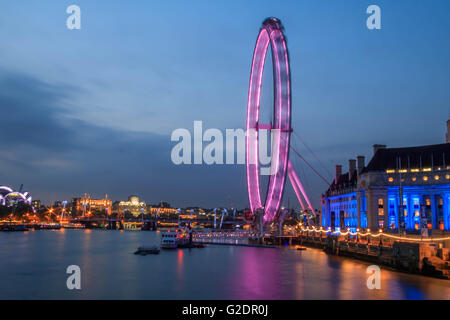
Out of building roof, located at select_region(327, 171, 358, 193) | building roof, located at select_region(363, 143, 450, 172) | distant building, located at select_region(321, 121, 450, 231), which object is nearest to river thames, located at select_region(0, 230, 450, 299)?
distant building, located at select_region(321, 121, 450, 231)

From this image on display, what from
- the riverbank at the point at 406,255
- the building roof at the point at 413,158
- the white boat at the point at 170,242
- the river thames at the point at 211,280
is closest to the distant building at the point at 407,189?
the building roof at the point at 413,158

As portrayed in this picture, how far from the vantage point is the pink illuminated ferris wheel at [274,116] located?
188 ft

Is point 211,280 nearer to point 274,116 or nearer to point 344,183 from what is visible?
point 274,116

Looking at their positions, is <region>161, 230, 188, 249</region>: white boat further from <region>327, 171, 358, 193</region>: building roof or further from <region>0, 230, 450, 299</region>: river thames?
<region>327, 171, 358, 193</region>: building roof

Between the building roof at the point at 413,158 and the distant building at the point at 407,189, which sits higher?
the building roof at the point at 413,158

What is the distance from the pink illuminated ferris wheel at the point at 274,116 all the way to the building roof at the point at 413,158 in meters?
32.7

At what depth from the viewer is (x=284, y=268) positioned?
53.3 metres

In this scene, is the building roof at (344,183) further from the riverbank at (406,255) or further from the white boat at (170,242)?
the white boat at (170,242)

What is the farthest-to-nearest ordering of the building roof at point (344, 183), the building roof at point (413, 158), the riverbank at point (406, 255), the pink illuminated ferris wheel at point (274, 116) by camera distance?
the building roof at point (344, 183), the building roof at point (413, 158), the pink illuminated ferris wheel at point (274, 116), the riverbank at point (406, 255)

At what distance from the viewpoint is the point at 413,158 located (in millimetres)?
85812

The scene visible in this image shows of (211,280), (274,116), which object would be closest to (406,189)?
(274,116)

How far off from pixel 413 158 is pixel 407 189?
6641 mm
